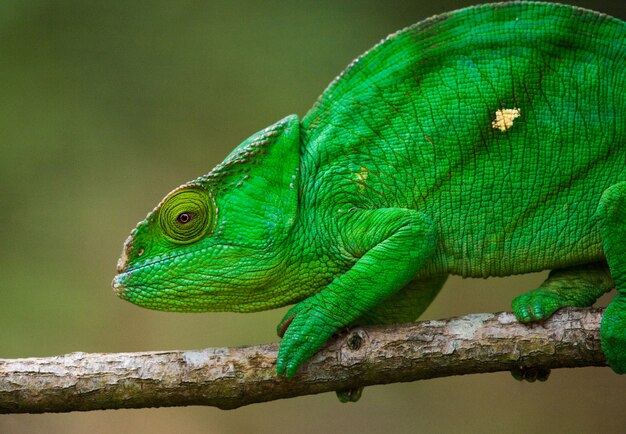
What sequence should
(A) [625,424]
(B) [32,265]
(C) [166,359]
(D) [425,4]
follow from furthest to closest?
(D) [425,4] < (B) [32,265] < (A) [625,424] < (C) [166,359]

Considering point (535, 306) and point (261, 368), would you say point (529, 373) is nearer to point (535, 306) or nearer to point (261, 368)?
point (535, 306)

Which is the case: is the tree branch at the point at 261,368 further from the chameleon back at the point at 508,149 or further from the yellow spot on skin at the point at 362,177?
the yellow spot on skin at the point at 362,177

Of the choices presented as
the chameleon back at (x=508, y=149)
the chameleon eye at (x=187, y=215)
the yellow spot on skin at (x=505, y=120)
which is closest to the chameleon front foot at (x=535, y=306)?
the chameleon back at (x=508, y=149)

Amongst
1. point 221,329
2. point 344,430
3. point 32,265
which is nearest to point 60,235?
point 32,265

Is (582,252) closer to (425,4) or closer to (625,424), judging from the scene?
→ (625,424)

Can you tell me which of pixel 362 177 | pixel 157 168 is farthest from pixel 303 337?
pixel 157 168

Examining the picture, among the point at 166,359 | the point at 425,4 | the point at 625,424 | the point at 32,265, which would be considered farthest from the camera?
the point at 425,4

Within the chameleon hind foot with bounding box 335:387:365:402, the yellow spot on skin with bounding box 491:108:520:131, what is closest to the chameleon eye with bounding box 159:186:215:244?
Result: the chameleon hind foot with bounding box 335:387:365:402
